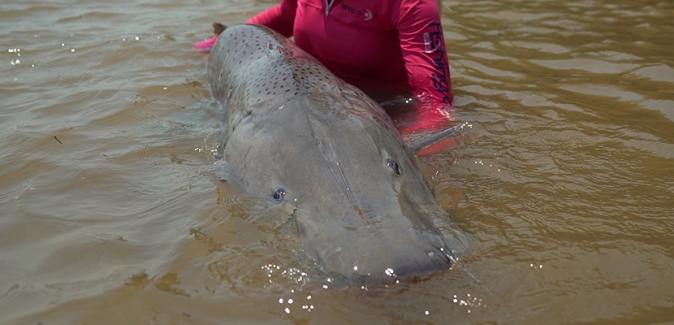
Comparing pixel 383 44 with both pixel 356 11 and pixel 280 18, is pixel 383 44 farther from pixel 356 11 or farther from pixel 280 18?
pixel 280 18

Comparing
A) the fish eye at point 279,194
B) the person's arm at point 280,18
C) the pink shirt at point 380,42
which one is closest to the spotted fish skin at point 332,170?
the fish eye at point 279,194

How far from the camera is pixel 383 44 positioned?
452 centimetres

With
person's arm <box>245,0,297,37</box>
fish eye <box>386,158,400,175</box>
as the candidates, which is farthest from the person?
Answer: fish eye <box>386,158,400,175</box>

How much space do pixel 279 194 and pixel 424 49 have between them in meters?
1.67

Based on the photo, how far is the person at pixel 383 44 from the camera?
13.8ft

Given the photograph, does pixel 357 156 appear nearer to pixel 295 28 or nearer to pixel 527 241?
pixel 527 241

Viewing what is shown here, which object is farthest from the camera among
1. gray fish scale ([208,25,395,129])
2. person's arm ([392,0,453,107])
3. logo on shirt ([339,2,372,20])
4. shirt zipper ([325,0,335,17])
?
shirt zipper ([325,0,335,17])

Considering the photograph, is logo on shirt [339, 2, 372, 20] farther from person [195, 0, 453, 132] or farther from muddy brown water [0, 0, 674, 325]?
muddy brown water [0, 0, 674, 325]

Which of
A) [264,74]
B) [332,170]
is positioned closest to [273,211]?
[332,170]

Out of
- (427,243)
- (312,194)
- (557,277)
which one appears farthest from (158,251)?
(557,277)

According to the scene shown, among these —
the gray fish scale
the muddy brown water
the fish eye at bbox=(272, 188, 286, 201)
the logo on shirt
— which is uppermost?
the logo on shirt

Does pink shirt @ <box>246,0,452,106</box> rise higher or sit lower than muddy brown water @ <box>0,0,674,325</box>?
higher

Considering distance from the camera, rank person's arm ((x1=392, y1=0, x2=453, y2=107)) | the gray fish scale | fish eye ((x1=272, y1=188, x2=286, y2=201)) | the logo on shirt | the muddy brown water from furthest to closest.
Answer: the logo on shirt, person's arm ((x1=392, y1=0, x2=453, y2=107)), the gray fish scale, fish eye ((x1=272, y1=188, x2=286, y2=201)), the muddy brown water

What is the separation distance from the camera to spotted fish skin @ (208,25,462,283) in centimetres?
248
